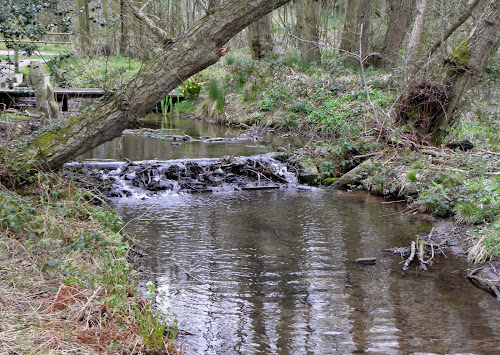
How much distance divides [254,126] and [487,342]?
12.0 meters

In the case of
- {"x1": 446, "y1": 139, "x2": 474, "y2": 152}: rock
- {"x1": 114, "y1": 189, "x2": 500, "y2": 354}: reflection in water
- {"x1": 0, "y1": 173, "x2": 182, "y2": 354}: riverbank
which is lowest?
{"x1": 114, "y1": 189, "x2": 500, "y2": 354}: reflection in water

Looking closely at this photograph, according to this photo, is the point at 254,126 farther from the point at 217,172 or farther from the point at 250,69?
the point at 217,172

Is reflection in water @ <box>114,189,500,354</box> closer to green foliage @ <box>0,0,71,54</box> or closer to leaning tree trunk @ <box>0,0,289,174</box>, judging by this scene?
leaning tree trunk @ <box>0,0,289,174</box>

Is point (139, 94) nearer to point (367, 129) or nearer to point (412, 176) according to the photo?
point (412, 176)

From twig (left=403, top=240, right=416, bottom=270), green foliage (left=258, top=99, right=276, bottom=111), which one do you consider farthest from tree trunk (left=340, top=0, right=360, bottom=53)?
twig (left=403, top=240, right=416, bottom=270)

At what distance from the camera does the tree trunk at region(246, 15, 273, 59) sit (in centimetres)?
1803

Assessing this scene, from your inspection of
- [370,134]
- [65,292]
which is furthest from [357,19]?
[65,292]

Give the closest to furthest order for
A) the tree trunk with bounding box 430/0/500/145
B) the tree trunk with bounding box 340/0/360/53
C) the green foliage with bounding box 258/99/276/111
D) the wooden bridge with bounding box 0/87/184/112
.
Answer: the tree trunk with bounding box 430/0/500/145
the wooden bridge with bounding box 0/87/184/112
the green foliage with bounding box 258/99/276/111
the tree trunk with bounding box 340/0/360/53

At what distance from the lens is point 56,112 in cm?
1115

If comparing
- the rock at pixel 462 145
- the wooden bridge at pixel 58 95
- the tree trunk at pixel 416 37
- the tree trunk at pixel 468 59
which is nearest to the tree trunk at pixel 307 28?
the tree trunk at pixel 416 37

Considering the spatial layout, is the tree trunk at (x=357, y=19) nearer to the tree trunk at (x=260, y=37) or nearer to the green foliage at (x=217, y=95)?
the tree trunk at (x=260, y=37)

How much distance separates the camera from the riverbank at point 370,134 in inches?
277

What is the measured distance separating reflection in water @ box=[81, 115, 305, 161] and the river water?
8.53 feet

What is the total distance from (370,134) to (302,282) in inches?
247
